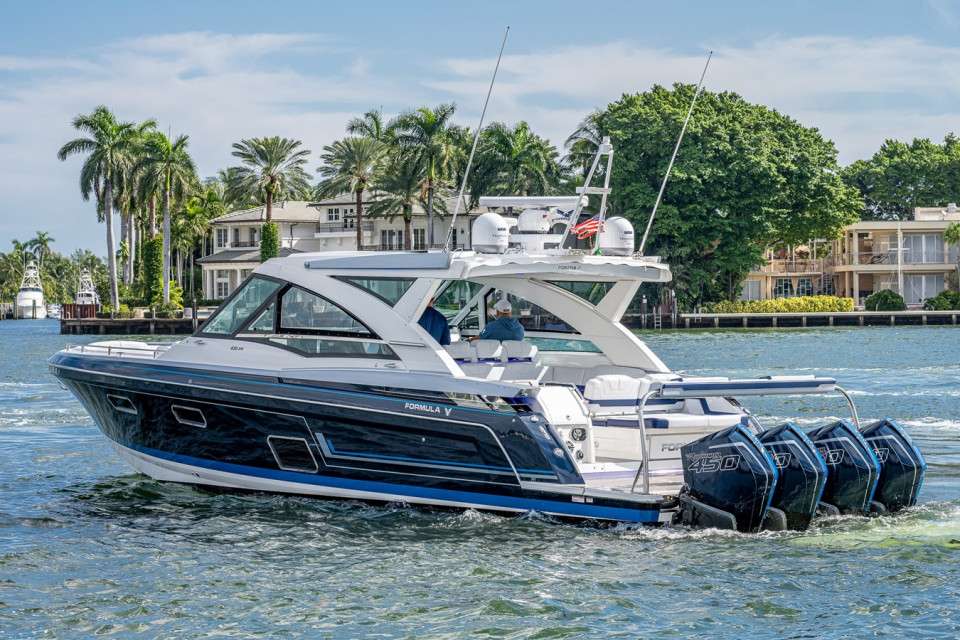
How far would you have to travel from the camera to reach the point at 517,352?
11328 mm

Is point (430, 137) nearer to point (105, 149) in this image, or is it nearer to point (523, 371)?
point (105, 149)

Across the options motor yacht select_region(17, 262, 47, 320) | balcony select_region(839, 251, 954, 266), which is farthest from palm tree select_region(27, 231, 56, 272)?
balcony select_region(839, 251, 954, 266)

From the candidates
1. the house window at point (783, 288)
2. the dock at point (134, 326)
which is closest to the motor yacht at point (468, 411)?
the dock at point (134, 326)

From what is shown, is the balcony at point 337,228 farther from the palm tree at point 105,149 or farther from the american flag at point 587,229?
the american flag at point 587,229

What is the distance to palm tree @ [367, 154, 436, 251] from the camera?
6731 cm

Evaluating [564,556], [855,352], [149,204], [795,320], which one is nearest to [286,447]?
[564,556]

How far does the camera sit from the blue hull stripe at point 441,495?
9141 millimetres

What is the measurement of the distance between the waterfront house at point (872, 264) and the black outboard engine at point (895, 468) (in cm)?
6753

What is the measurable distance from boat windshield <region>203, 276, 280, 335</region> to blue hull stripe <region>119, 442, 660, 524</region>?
1309 millimetres

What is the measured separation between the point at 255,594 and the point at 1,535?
3.50 m

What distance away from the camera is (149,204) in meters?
75.1

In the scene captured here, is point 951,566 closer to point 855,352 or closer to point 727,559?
point 727,559

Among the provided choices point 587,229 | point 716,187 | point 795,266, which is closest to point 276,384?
point 587,229

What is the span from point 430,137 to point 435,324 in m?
56.9
